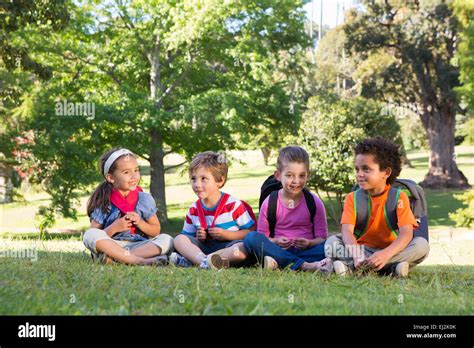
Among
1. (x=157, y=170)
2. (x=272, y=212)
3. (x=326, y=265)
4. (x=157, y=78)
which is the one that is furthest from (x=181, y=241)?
(x=157, y=170)

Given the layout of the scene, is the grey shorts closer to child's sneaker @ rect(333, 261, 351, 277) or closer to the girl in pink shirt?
the girl in pink shirt

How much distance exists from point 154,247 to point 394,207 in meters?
2.25

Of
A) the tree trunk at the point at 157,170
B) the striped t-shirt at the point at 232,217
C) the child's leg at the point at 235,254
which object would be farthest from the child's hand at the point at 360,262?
the tree trunk at the point at 157,170

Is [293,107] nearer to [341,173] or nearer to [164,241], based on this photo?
[341,173]

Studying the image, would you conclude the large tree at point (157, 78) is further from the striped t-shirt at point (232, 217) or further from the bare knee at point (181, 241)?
the bare knee at point (181, 241)

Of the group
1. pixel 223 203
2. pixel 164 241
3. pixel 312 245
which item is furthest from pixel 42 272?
pixel 312 245

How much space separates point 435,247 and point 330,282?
46.3ft

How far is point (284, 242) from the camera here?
19.1 feet

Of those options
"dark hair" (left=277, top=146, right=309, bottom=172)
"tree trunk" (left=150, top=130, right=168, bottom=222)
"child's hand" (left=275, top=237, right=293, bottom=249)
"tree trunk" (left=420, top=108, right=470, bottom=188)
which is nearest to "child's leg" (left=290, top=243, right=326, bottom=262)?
"child's hand" (left=275, top=237, right=293, bottom=249)

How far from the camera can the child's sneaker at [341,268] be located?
16.8ft

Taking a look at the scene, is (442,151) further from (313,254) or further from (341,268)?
(341,268)

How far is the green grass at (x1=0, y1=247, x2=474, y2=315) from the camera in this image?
3.34m

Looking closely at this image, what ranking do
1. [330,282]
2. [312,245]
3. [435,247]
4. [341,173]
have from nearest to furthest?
1. [330,282]
2. [312,245]
3. [435,247]
4. [341,173]

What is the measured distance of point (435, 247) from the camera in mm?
17781
